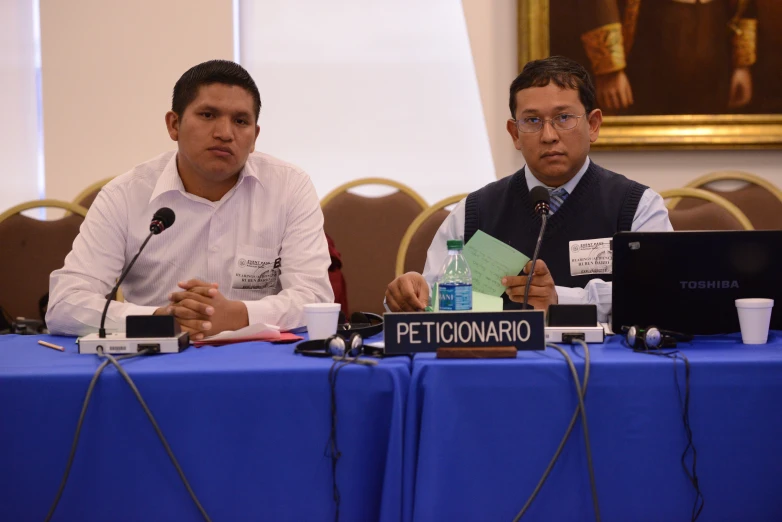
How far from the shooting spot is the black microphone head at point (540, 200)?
152cm

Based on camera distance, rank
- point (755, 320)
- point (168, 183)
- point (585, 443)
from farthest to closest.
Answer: point (168, 183), point (755, 320), point (585, 443)

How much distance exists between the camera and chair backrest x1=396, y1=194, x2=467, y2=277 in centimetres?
259

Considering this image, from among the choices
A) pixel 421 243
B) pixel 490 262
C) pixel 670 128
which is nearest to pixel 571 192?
pixel 490 262

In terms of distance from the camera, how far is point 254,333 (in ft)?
4.92

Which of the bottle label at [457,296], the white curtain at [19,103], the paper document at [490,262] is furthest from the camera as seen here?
the white curtain at [19,103]

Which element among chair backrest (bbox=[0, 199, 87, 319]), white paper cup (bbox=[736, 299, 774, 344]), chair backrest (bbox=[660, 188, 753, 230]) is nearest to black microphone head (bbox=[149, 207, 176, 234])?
white paper cup (bbox=[736, 299, 774, 344])

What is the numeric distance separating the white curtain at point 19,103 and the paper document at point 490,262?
3.06m

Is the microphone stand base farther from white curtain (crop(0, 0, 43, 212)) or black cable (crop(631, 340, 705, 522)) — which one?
white curtain (crop(0, 0, 43, 212))

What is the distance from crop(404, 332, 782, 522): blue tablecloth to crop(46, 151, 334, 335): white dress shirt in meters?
0.85

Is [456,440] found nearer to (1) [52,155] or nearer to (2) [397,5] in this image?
(2) [397,5]

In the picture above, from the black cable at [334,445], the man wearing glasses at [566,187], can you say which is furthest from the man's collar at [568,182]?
the black cable at [334,445]

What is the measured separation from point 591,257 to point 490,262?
0.43m

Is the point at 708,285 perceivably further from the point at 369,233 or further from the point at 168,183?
the point at 369,233

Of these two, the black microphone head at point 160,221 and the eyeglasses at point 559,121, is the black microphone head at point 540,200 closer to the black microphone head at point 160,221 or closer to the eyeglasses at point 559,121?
the eyeglasses at point 559,121
